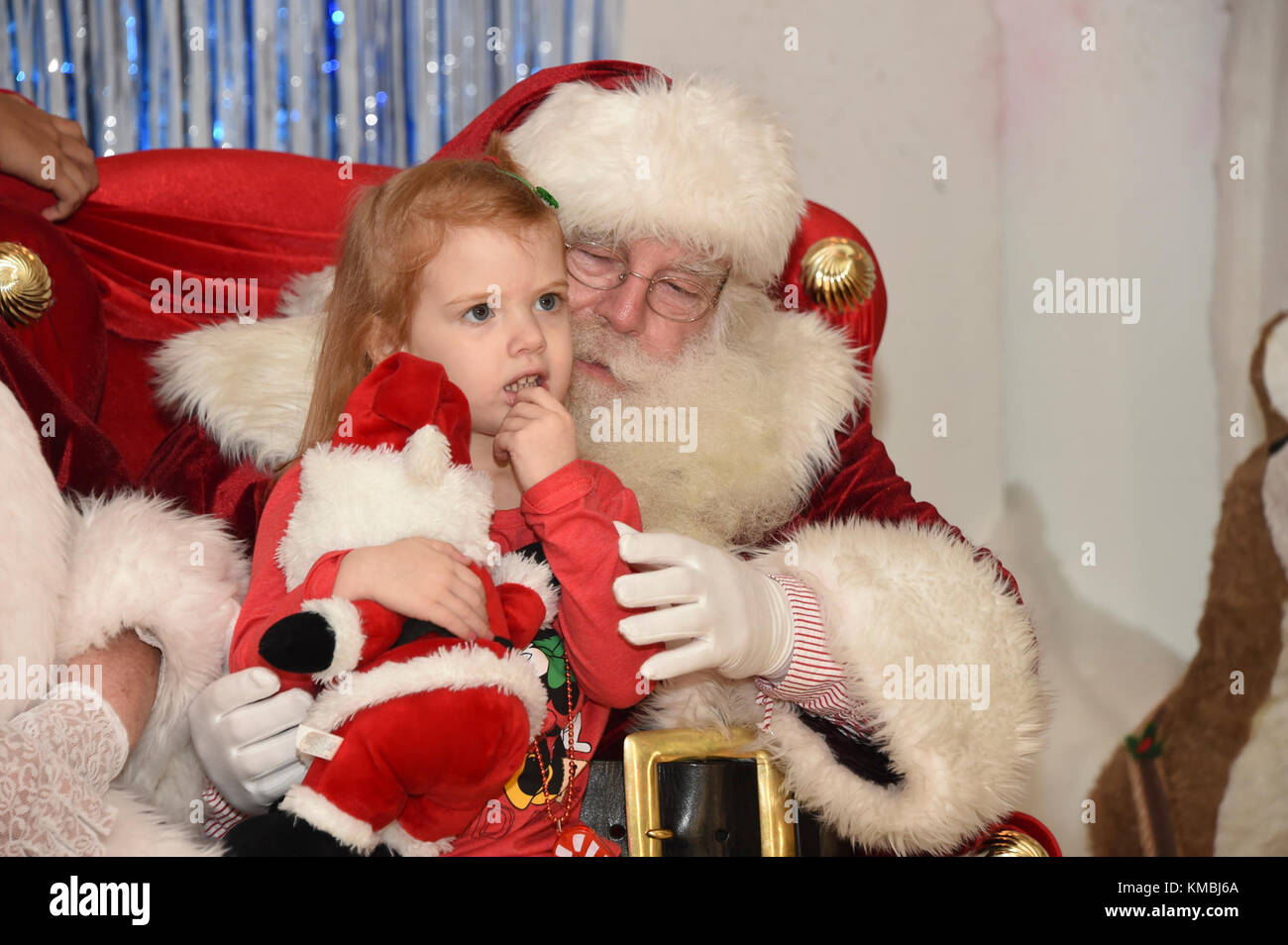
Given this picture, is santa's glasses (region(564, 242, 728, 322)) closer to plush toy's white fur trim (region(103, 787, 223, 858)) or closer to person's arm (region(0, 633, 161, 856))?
person's arm (region(0, 633, 161, 856))

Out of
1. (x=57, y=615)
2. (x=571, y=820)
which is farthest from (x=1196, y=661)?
(x=57, y=615)

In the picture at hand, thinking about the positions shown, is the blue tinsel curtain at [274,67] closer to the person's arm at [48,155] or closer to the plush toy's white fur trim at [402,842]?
the person's arm at [48,155]

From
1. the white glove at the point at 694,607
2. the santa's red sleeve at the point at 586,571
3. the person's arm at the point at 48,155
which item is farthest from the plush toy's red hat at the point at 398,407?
the person's arm at the point at 48,155

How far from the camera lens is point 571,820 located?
1.33 m

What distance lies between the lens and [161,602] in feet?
4.09

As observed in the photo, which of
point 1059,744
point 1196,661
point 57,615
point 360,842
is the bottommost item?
point 1059,744

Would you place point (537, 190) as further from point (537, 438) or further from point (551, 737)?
point (551, 737)

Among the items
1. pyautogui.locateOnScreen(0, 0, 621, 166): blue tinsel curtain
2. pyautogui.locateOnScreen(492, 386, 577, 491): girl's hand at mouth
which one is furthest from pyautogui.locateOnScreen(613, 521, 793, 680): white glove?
pyautogui.locateOnScreen(0, 0, 621, 166): blue tinsel curtain

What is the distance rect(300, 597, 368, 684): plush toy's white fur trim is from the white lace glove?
0.27 meters

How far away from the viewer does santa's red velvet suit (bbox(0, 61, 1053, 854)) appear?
1.34 metres

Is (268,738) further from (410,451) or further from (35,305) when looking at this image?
(35,305)

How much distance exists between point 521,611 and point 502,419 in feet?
0.77

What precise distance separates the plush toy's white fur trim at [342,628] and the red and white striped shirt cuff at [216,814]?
39cm
